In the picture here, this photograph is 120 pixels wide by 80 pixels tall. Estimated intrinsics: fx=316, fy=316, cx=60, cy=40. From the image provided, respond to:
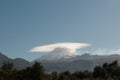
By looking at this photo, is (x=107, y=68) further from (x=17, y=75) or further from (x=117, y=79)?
(x=17, y=75)

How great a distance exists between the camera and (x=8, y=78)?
10150cm

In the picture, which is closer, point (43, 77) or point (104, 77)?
point (43, 77)

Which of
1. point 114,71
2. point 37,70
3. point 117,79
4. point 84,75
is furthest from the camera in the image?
point 114,71

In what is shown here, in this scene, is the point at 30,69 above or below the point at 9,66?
below

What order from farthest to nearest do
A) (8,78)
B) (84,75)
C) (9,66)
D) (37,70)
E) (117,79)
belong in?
(9,66)
(84,75)
(117,79)
(8,78)
(37,70)

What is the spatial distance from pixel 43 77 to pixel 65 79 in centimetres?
1094

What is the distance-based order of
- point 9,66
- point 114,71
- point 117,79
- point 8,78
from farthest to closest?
1. point 9,66
2. point 114,71
3. point 117,79
4. point 8,78

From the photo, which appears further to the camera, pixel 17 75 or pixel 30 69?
pixel 17 75

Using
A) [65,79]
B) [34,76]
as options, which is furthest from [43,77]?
[65,79]

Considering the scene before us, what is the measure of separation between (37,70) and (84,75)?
150 feet

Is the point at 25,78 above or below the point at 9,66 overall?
below

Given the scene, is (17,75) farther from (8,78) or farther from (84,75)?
(84,75)

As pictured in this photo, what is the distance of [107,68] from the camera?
491ft

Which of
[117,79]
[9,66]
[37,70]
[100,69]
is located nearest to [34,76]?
[37,70]
